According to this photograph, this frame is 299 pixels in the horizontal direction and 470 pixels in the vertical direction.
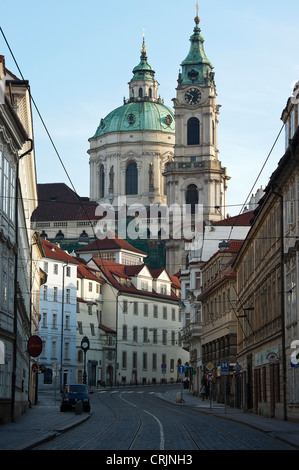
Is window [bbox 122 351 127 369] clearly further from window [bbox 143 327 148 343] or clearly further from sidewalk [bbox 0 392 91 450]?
sidewalk [bbox 0 392 91 450]

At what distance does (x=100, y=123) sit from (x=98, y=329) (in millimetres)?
86303

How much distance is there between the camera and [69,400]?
166 ft

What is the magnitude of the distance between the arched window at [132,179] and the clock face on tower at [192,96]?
2368 centimetres

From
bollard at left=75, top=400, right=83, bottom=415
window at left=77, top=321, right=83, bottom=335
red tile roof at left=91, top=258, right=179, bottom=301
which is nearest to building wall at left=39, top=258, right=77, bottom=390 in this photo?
window at left=77, top=321, right=83, bottom=335

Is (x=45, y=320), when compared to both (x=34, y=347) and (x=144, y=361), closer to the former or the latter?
(x=144, y=361)

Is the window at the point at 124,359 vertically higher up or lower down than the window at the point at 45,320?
lower down

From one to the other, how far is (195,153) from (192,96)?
976 cm

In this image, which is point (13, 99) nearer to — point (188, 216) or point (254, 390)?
point (254, 390)

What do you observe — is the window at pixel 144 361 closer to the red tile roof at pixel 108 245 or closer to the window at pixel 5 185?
the red tile roof at pixel 108 245

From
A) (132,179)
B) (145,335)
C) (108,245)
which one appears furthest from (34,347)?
(132,179)

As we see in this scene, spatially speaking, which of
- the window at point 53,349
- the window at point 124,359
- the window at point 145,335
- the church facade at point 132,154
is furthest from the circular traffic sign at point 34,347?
the church facade at point 132,154

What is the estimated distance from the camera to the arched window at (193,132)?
6439 inches

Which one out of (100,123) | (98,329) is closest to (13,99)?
(98,329)

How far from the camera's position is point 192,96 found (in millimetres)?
164375
